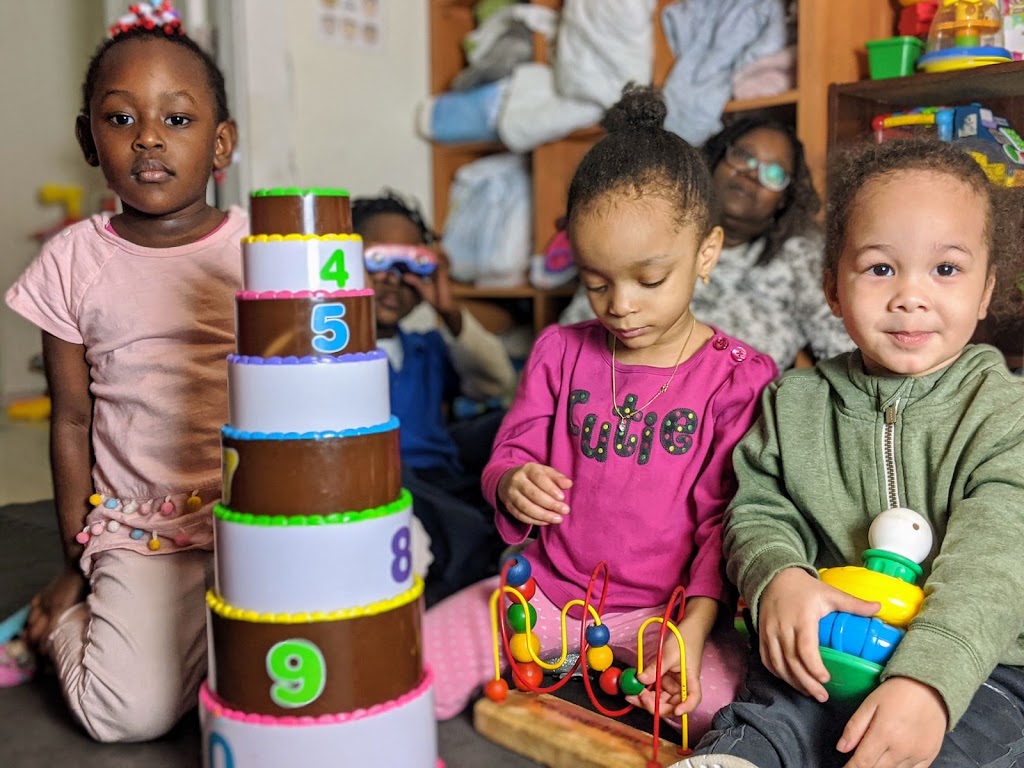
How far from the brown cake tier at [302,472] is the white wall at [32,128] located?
3494 millimetres

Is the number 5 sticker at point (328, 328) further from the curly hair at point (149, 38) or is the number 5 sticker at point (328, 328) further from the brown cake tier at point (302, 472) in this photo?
the curly hair at point (149, 38)

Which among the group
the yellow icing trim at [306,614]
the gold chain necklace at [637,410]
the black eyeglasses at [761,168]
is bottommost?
the yellow icing trim at [306,614]

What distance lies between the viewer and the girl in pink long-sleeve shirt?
121 cm

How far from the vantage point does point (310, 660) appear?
2.89 feet

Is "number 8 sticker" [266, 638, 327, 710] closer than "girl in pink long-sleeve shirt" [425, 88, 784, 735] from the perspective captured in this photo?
Yes

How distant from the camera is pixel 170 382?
1390 mm

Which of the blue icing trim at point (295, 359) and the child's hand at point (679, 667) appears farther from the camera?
the child's hand at point (679, 667)

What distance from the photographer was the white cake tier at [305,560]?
879 millimetres

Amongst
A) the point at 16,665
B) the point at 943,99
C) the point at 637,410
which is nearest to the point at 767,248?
the point at 943,99

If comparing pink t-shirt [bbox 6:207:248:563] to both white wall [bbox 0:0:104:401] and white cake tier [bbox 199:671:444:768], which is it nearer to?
white cake tier [bbox 199:671:444:768]

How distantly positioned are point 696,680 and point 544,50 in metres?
2.02

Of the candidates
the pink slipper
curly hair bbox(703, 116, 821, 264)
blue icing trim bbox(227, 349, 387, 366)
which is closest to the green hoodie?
blue icing trim bbox(227, 349, 387, 366)

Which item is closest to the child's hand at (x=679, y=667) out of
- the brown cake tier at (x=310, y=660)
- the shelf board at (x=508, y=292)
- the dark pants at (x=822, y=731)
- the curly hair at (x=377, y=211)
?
the dark pants at (x=822, y=731)

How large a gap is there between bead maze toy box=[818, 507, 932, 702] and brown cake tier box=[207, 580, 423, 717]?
1.31 ft
